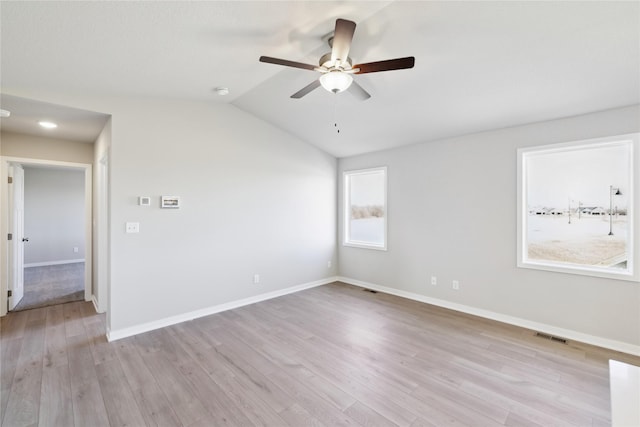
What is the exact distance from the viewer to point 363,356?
9.11ft

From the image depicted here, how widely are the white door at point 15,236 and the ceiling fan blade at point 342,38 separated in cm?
488

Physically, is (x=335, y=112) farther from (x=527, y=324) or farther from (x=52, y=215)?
(x=52, y=215)

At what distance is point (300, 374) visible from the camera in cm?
247

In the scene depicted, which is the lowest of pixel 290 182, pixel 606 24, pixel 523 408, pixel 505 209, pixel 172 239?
pixel 523 408

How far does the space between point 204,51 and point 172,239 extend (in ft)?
7.48

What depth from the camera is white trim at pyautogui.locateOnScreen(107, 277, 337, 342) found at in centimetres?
317

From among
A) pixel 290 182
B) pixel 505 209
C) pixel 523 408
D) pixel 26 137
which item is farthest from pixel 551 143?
pixel 26 137

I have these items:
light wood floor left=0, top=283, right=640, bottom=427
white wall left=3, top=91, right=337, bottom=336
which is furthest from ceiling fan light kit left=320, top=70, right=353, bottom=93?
light wood floor left=0, top=283, right=640, bottom=427

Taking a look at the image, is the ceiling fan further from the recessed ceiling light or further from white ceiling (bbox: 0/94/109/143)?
the recessed ceiling light

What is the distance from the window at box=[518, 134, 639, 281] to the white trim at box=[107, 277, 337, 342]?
344cm

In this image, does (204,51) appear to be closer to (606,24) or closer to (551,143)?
(606,24)

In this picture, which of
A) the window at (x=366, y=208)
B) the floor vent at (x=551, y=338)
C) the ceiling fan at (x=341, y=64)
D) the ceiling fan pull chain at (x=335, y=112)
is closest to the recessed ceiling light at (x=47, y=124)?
the ceiling fan at (x=341, y=64)

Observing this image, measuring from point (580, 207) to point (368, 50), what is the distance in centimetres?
301

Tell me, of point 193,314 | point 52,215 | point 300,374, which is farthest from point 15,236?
point 300,374
